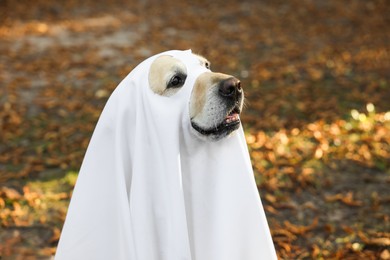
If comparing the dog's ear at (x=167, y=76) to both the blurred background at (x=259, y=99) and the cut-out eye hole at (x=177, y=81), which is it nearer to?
the cut-out eye hole at (x=177, y=81)

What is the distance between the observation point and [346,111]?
6922 mm

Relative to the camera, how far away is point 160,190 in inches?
97.0

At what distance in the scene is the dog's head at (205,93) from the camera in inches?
96.8

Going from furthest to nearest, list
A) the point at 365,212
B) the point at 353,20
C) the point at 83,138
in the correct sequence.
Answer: the point at 353,20
the point at 83,138
the point at 365,212

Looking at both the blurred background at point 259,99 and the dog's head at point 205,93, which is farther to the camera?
the blurred background at point 259,99

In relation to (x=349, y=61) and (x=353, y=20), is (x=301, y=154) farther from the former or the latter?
(x=353, y=20)

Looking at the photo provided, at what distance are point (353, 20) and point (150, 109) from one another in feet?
34.2

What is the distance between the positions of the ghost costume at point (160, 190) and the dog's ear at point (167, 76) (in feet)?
0.10

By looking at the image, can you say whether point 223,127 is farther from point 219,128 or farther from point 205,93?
point 205,93

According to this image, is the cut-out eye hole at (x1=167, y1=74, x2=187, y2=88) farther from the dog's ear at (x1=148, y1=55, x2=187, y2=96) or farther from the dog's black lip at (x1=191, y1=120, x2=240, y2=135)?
the dog's black lip at (x1=191, y1=120, x2=240, y2=135)

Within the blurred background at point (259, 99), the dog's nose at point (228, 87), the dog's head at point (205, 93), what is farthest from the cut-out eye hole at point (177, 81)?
the blurred background at point (259, 99)

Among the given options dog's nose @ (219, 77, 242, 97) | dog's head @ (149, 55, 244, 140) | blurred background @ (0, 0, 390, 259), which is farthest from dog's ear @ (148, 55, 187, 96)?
blurred background @ (0, 0, 390, 259)

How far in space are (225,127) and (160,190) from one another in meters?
0.46

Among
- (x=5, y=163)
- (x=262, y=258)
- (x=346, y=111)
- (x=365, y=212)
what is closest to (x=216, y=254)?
(x=262, y=258)
